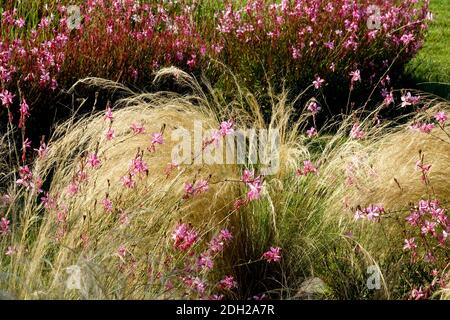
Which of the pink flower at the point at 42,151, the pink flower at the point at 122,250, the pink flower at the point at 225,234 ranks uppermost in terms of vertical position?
the pink flower at the point at 42,151

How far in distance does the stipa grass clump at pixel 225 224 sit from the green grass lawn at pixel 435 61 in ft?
8.21

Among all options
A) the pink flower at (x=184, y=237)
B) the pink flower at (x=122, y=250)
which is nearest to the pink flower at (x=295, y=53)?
the pink flower at (x=184, y=237)

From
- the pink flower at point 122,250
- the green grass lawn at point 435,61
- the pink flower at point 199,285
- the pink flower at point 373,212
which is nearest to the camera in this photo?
the pink flower at point 199,285

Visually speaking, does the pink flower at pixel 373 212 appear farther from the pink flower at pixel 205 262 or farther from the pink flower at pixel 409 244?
the pink flower at pixel 205 262

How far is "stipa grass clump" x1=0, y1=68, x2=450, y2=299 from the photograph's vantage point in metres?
3.77

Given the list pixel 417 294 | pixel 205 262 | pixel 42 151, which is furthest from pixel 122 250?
pixel 417 294

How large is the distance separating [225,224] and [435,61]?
5170 mm

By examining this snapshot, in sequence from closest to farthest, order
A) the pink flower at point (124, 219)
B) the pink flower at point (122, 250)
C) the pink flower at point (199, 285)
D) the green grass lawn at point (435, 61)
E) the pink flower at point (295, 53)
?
the pink flower at point (199, 285) < the pink flower at point (122, 250) < the pink flower at point (124, 219) < the pink flower at point (295, 53) < the green grass lawn at point (435, 61)

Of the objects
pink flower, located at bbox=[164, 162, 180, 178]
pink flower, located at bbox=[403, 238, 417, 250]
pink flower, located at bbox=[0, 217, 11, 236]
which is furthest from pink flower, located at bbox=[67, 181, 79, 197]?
pink flower, located at bbox=[403, 238, 417, 250]

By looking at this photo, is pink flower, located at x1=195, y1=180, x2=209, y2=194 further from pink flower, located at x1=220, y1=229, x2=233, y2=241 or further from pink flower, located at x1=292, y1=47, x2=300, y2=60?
pink flower, located at x1=292, y1=47, x2=300, y2=60

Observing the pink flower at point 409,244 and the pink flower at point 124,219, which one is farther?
the pink flower at point 409,244

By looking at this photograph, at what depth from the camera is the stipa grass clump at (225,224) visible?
3.77 metres

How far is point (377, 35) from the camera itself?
23.3 ft
